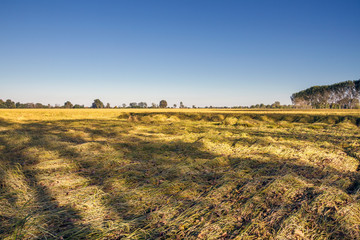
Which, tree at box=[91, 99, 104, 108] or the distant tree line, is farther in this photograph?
tree at box=[91, 99, 104, 108]

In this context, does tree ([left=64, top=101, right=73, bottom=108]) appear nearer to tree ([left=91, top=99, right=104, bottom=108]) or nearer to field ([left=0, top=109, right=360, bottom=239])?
tree ([left=91, top=99, right=104, bottom=108])

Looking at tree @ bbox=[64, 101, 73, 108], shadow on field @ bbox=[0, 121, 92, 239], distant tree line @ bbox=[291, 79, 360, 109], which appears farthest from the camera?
tree @ bbox=[64, 101, 73, 108]

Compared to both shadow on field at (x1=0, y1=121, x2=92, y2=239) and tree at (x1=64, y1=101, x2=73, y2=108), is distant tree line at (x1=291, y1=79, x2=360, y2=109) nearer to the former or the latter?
shadow on field at (x1=0, y1=121, x2=92, y2=239)

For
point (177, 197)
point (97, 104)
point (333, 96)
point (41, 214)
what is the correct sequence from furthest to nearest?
point (97, 104), point (333, 96), point (177, 197), point (41, 214)

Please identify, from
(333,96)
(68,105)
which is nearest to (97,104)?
(68,105)

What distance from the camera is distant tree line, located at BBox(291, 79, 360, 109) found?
8669cm

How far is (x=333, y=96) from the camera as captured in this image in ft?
309

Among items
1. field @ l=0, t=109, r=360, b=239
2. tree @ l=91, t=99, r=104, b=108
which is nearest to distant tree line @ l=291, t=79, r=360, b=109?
field @ l=0, t=109, r=360, b=239

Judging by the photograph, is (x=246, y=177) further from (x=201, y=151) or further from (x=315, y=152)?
(x=315, y=152)

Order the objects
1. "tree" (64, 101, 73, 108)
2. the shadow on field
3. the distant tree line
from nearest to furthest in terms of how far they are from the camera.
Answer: the shadow on field < the distant tree line < "tree" (64, 101, 73, 108)

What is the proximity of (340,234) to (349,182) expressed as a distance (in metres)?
2.03

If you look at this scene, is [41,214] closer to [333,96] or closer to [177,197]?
[177,197]

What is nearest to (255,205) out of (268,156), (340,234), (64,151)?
(340,234)

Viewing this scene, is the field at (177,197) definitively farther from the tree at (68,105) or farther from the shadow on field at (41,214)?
the tree at (68,105)
